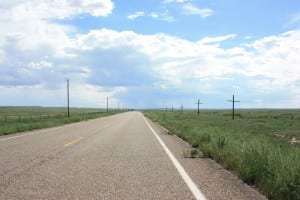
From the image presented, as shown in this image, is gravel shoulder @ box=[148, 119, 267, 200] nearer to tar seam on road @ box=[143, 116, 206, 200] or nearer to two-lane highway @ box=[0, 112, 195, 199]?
tar seam on road @ box=[143, 116, 206, 200]

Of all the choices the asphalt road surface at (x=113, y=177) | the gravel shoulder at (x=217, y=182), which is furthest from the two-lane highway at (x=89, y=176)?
the gravel shoulder at (x=217, y=182)

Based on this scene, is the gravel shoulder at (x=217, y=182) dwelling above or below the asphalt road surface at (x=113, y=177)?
below

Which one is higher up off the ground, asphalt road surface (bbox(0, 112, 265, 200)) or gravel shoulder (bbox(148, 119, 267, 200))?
asphalt road surface (bbox(0, 112, 265, 200))

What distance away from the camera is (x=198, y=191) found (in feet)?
25.3

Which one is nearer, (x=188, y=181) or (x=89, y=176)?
(x=188, y=181)

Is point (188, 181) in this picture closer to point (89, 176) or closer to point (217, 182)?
point (217, 182)

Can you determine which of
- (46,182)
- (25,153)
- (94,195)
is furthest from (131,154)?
(94,195)

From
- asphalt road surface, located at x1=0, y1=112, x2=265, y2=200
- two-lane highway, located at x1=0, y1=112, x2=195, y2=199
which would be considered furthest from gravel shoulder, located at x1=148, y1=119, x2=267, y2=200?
two-lane highway, located at x1=0, y1=112, x2=195, y2=199

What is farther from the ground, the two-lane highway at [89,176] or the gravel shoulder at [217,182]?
the two-lane highway at [89,176]

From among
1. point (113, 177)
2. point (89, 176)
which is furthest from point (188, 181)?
point (89, 176)

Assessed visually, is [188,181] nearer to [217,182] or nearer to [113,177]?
[217,182]

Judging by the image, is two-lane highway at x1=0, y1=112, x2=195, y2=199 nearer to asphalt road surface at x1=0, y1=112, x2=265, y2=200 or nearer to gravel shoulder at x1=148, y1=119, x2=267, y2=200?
asphalt road surface at x1=0, y1=112, x2=265, y2=200

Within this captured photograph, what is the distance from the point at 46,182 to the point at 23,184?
1.50 feet

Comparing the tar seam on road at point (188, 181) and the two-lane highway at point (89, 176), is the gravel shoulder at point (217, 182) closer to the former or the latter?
the tar seam on road at point (188, 181)
